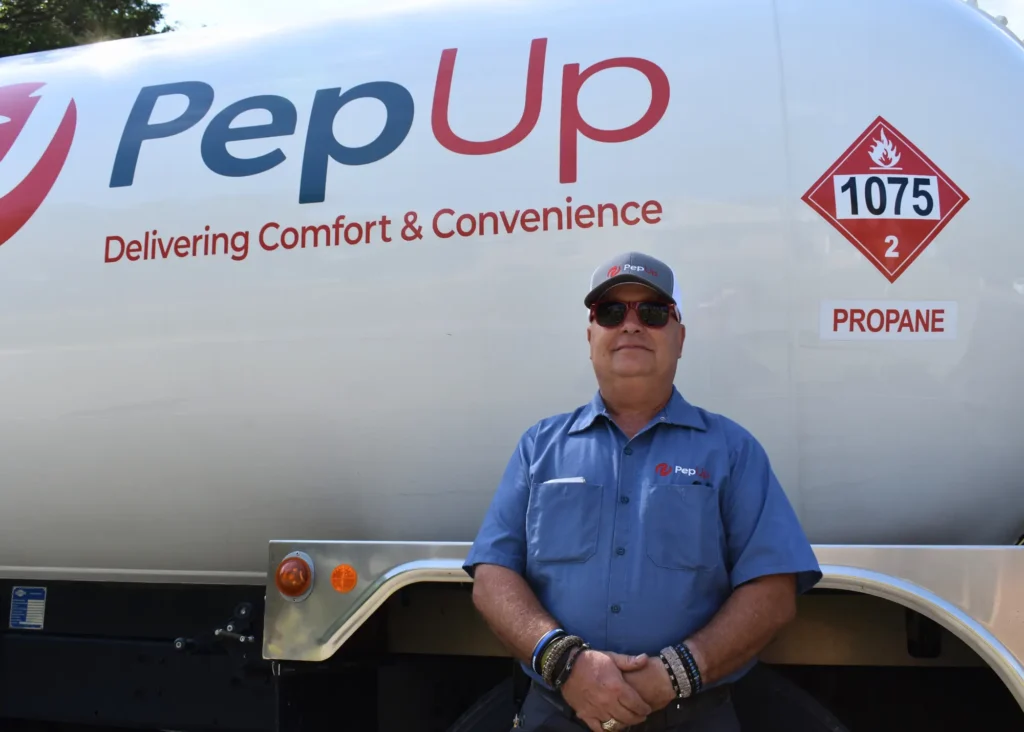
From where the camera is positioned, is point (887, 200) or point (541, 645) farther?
point (887, 200)

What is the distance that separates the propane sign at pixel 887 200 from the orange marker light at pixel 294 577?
1581 millimetres

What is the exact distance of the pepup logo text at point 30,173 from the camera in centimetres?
277

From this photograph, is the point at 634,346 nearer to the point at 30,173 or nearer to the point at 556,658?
the point at 556,658

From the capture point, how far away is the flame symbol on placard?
2266 millimetres

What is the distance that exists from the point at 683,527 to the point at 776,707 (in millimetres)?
644

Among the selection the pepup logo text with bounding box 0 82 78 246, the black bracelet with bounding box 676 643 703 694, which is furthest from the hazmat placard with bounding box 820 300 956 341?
the pepup logo text with bounding box 0 82 78 246

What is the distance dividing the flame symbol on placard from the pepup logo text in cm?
242

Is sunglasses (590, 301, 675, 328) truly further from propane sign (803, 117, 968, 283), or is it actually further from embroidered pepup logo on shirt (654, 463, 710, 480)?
propane sign (803, 117, 968, 283)

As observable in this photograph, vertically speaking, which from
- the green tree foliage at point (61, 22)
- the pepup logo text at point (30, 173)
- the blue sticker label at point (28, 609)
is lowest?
the blue sticker label at point (28, 609)

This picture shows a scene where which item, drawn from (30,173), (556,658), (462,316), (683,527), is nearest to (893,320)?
(683,527)

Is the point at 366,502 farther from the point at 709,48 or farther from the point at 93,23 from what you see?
the point at 93,23

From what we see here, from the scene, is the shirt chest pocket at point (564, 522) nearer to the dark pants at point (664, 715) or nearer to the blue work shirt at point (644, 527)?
the blue work shirt at point (644, 527)

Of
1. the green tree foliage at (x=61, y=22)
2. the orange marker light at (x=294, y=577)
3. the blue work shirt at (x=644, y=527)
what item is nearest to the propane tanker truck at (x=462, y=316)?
the orange marker light at (x=294, y=577)

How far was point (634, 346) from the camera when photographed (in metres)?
2.01
